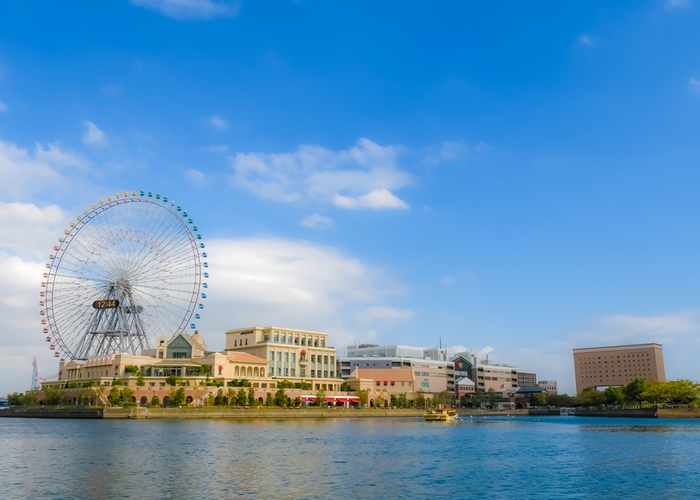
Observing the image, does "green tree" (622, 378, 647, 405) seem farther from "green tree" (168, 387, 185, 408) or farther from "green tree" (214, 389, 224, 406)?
"green tree" (168, 387, 185, 408)

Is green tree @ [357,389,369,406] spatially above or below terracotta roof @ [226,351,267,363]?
below

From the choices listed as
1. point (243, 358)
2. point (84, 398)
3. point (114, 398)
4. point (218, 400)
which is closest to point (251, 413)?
point (218, 400)

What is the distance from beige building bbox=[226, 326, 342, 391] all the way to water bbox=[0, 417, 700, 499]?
81.8m

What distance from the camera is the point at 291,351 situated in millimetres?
167125

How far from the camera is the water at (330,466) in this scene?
39969 mm

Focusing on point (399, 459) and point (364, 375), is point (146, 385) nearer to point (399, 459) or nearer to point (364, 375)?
point (364, 375)

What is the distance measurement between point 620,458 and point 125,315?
112 m

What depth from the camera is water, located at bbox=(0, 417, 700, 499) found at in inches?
1574

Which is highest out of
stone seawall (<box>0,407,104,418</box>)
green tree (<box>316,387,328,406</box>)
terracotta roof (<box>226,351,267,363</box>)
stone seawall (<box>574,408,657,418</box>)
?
terracotta roof (<box>226,351,267,363</box>)

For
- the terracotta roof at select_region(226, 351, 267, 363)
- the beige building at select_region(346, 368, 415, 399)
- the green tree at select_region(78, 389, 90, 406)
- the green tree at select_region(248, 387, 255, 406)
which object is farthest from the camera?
the beige building at select_region(346, 368, 415, 399)

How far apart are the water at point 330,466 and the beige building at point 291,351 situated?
3219 inches

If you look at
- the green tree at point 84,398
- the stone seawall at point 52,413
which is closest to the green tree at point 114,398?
the stone seawall at point 52,413

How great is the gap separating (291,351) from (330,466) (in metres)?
118

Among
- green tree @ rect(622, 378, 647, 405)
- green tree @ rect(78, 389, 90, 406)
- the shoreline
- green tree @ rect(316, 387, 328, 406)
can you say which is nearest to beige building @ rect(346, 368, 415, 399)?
the shoreline
